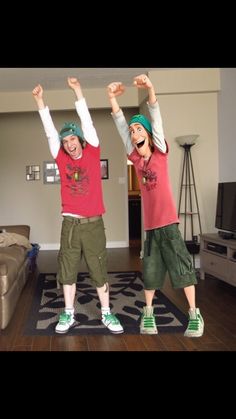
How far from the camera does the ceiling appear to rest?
4.33m

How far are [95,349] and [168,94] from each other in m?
3.40

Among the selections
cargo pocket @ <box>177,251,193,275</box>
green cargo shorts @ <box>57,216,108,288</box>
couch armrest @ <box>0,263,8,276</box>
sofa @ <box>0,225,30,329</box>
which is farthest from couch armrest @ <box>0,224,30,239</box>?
cargo pocket @ <box>177,251,193,275</box>

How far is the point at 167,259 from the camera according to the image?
2.07 meters

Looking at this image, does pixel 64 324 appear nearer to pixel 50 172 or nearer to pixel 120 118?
pixel 120 118

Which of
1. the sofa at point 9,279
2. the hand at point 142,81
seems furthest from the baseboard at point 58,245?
the hand at point 142,81

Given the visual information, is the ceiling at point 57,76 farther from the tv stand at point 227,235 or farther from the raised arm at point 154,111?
the raised arm at point 154,111

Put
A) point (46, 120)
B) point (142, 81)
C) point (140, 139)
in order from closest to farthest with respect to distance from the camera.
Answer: point (142, 81), point (140, 139), point (46, 120)

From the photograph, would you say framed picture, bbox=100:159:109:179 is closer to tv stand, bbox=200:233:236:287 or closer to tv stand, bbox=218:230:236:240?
tv stand, bbox=200:233:236:287

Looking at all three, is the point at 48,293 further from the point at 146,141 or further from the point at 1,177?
the point at 1,177

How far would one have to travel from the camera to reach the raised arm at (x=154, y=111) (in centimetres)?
183

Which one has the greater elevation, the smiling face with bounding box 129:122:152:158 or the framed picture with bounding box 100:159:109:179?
the framed picture with bounding box 100:159:109:179

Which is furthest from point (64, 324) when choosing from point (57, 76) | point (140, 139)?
point (57, 76)

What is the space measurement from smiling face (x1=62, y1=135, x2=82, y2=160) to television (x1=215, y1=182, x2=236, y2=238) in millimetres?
1884

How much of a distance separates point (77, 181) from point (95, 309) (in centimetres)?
120
